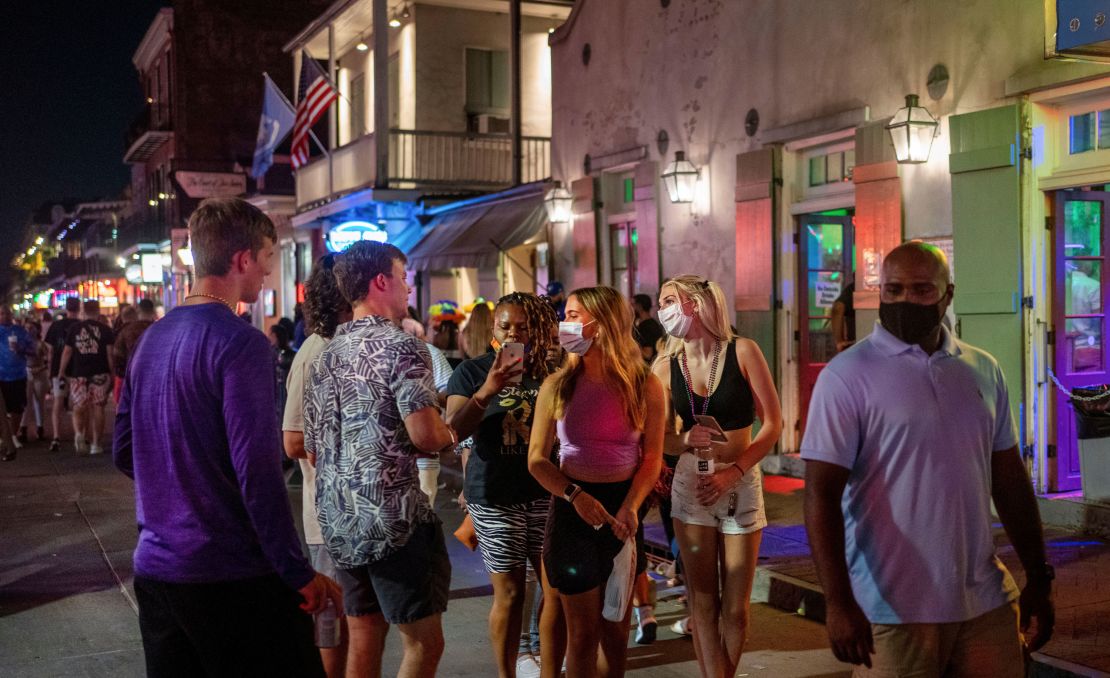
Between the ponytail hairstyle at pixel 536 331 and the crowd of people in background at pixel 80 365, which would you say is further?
the crowd of people in background at pixel 80 365

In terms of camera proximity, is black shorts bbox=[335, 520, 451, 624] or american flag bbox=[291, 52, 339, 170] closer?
black shorts bbox=[335, 520, 451, 624]

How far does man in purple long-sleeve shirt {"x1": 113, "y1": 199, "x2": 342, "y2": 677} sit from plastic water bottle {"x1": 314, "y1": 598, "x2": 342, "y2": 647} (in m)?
0.06

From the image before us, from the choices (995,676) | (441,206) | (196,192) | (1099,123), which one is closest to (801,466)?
(1099,123)

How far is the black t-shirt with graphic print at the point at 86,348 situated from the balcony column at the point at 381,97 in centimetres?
624

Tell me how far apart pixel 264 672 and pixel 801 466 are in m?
9.00

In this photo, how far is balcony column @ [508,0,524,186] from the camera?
66.4ft

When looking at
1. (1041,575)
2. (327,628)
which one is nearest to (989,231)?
(1041,575)

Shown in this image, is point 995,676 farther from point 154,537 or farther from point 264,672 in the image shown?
point 154,537

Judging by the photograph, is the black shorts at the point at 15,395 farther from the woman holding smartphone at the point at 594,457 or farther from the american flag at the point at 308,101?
the woman holding smartphone at the point at 594,457

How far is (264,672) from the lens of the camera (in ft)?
10.5

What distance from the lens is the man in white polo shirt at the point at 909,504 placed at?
127 inches

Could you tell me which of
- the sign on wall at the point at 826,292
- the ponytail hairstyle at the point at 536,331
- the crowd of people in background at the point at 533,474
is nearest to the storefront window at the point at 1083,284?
the sign on wall at the point at 826,292

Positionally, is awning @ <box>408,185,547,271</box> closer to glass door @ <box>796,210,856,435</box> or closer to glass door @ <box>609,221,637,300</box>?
glass door @ <box>609,221,637,300</box>

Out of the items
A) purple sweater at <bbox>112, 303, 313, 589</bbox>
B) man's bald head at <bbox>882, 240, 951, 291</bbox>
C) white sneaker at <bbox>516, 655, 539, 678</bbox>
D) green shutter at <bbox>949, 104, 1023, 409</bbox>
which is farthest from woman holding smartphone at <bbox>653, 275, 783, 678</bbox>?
green shutter at <bbox>949, 104, 1023, 409</bbox>
